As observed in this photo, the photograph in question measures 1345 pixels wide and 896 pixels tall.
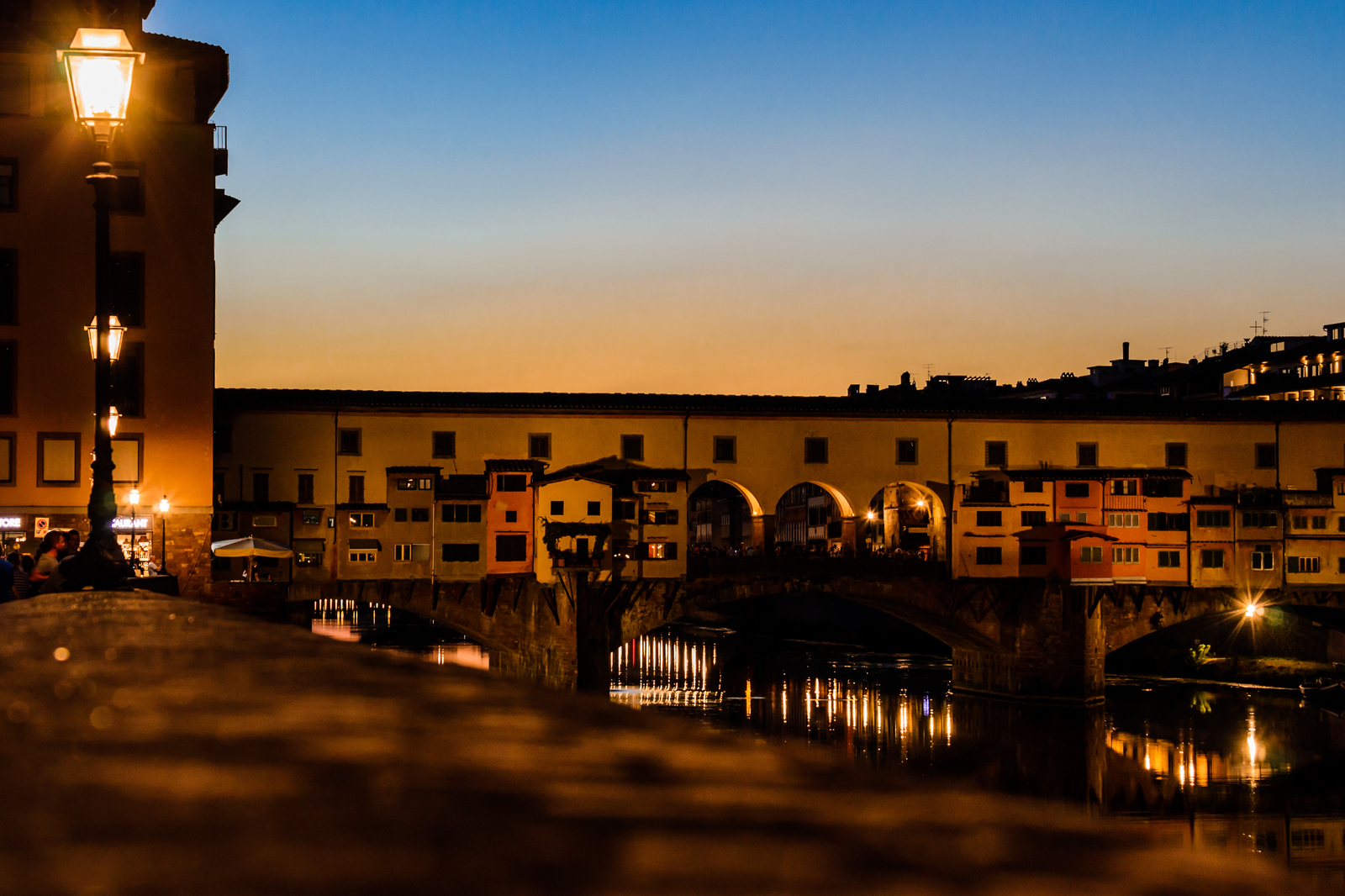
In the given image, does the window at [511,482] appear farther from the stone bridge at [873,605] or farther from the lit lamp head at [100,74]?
the lit lamp head at [100,74]

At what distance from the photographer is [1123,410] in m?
45.1

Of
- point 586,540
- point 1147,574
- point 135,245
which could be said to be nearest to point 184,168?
point 135,245

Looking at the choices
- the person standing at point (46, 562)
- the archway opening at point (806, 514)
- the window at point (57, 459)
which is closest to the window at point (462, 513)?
the window at point (57, 459)

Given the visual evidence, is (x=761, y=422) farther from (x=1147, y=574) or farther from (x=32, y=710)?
(x=32, y=710)

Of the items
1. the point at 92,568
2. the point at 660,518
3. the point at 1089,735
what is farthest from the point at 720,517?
the point at 92,568

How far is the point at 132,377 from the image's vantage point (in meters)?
32.6

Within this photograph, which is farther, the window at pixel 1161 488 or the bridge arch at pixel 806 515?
the bridge arch at pixel 806 515

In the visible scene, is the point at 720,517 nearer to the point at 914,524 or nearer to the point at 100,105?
the point at 914,524

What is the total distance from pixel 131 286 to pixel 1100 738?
25.8 meters

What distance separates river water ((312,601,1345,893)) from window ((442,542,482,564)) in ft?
19.9

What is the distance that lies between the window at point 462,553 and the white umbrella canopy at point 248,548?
4.67m

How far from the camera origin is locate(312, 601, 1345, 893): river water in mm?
28734

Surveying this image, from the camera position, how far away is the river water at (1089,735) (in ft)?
94.3

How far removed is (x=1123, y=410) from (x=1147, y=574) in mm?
5229
